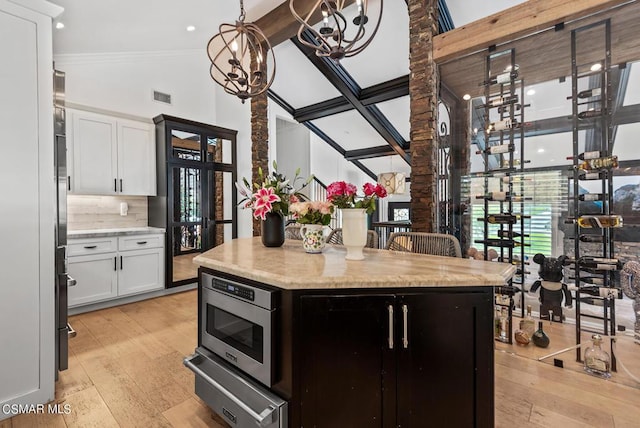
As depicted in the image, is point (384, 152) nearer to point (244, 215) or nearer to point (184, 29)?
point (244, 215)

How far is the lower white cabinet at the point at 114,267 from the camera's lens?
349cm

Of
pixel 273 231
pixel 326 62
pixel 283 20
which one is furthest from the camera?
pixel 326 62

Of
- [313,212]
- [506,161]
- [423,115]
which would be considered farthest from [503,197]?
[313,212]

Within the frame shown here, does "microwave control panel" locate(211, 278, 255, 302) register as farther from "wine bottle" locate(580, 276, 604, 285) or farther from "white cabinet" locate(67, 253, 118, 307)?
"white cabinet" locate(67, 253, 118, 307)

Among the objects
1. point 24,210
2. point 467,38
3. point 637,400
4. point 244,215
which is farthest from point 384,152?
point 24,210

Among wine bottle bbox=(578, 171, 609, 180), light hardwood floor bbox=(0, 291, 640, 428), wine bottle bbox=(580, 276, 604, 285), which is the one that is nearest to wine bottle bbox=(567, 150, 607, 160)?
wine bottle bbox=(578, 171, 609, 180)

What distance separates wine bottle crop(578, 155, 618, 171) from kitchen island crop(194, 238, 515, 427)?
1.74 meters

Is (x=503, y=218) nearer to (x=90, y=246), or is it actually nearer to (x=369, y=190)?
(x=369, y=190)

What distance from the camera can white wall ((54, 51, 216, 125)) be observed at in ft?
12.7

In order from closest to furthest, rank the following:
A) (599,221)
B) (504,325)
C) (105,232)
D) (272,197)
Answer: (272,197)
(599,221)
(504,325)
(105,232)

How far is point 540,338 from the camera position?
2.67m

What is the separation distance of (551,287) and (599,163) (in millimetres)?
1072

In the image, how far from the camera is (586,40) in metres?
2.39

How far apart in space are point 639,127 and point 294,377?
3.00 meters
